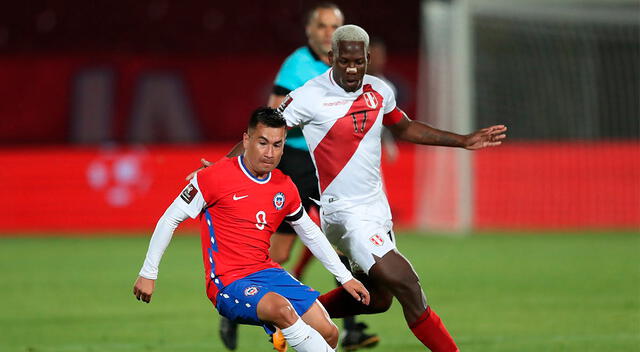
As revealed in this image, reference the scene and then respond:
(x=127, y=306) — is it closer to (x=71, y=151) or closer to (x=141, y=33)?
(x=71, y=151)

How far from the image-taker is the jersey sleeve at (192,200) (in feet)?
A: 17.9

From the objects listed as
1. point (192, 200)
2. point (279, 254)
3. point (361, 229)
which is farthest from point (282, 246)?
point (192, 200)

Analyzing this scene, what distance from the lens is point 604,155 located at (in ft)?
56.1

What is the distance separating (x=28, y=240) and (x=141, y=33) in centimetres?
891

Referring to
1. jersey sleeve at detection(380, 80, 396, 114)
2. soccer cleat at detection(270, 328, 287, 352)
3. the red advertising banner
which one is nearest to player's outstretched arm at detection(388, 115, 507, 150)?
jersey sleeve at detection(380, 80, 396, 114)

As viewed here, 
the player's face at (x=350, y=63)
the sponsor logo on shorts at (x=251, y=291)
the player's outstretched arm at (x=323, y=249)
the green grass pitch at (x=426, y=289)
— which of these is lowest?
the green grass pitch at (x=426, y=289)

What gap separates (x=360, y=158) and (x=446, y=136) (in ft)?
1.69

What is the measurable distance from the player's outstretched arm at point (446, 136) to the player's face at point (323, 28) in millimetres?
1221

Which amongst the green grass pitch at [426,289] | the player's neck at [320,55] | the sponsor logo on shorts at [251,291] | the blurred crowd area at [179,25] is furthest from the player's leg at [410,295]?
the blurred crowd area at [179,25]

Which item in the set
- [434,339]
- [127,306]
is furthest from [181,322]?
[434,339]

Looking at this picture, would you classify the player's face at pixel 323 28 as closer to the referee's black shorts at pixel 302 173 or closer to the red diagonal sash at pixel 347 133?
the referee's black shorts at pixel 302 173

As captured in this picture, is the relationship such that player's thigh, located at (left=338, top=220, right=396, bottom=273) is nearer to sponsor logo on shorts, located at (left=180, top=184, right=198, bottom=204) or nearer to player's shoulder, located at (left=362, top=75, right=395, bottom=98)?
player's shoulder, located at (left=362, top=75, right=395, bottom=98)

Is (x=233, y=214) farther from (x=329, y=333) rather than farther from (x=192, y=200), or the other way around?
(x=329, y=333)

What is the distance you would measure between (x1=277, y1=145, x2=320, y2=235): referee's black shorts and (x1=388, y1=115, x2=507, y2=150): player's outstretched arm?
118 cm
